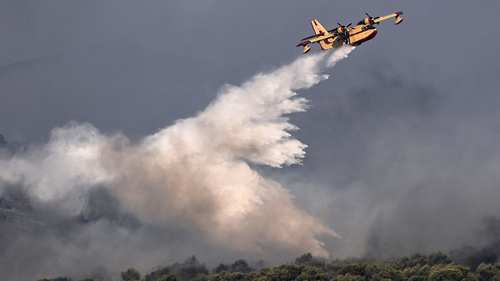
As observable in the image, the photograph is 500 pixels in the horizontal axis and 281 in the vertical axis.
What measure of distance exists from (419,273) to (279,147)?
153 feet

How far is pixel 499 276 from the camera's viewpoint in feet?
641

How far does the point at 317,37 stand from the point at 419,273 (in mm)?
70602

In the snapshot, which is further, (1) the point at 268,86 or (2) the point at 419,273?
(2) the point at 419,273

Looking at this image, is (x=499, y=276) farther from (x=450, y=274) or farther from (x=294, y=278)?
(x=294, y=278)

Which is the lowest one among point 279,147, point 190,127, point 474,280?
point 474,280

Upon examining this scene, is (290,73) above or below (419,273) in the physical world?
above

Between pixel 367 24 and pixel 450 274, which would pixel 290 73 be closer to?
pixel 367 24

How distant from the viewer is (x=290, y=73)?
579ft

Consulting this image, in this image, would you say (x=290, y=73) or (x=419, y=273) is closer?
(x=290, y=73)

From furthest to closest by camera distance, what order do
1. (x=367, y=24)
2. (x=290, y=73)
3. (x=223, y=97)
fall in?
(x=223, y=97) < (x=290, y=73) < (x=367, y=24)

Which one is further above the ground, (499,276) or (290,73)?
(290,73)

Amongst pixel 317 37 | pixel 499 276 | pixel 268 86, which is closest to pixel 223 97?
pixel 268 86

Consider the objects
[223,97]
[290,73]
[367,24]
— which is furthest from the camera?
[223,97]

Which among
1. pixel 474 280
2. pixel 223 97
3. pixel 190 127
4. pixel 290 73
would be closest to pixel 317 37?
pixel 290 73
